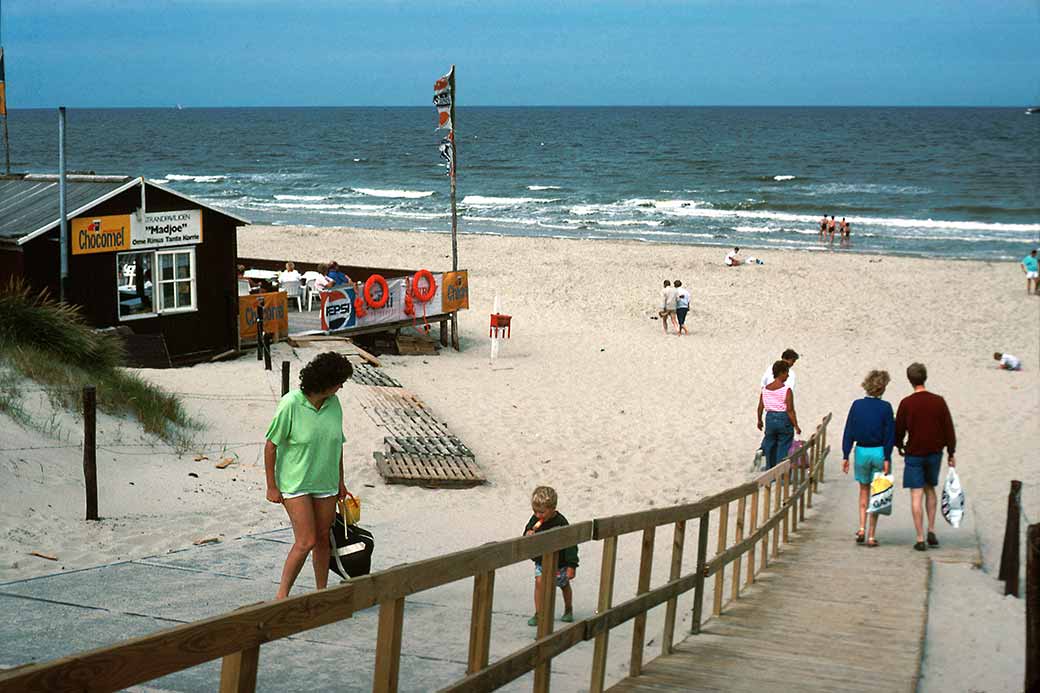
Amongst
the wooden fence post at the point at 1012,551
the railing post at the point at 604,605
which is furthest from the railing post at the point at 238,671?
the wooden fence post at the point at 1012,551

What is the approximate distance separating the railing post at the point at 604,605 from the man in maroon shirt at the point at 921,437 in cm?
474

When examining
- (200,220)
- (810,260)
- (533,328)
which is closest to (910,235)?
(810,260)

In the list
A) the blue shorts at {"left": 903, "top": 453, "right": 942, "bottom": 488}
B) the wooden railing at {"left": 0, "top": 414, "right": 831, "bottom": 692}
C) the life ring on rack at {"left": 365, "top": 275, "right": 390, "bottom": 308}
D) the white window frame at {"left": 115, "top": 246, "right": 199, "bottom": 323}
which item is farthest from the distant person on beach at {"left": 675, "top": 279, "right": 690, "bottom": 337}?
the wooden railing at {"left": 0, "top": 414, "right": 831, "bottom": 692}

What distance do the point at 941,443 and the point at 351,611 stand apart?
271 inches

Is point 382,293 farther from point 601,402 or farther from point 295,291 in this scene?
point 601,402

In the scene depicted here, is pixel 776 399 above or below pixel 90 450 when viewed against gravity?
above

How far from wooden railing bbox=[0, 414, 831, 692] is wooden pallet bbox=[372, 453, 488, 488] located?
522cm

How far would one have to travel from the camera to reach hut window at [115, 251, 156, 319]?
16.2 meters

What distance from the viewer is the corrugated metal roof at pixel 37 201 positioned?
15305 mm

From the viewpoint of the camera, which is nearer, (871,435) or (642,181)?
(871,435)

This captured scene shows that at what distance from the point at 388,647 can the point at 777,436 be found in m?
8.70

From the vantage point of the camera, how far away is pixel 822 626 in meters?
6.38

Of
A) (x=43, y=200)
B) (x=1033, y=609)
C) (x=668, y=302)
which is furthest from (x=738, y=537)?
(x=668, y=302)

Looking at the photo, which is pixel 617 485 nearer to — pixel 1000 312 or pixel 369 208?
pixel 1000 312
